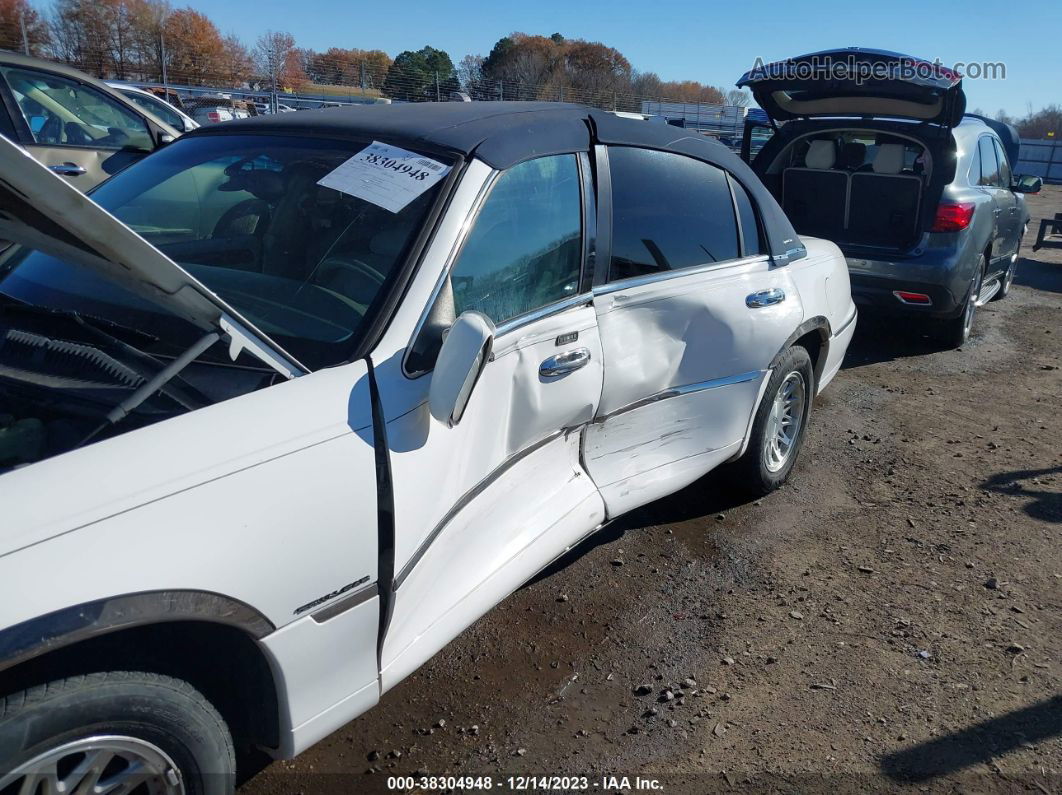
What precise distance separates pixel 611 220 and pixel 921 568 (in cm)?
201

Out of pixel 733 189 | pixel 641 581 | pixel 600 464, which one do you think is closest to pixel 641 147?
pixel 733 189

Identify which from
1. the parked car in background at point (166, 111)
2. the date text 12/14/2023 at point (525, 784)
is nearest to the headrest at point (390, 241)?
the date text 12/14/2023 at point (525, 784)

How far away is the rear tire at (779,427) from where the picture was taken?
3754mm

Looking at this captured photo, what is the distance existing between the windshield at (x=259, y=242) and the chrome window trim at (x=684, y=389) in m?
1.02

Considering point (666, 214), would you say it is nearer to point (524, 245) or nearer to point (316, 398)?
point (524, 245)

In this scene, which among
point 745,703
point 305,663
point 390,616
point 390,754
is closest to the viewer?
point 305,663

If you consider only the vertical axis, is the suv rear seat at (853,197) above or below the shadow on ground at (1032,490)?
above

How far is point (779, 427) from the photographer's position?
408cm

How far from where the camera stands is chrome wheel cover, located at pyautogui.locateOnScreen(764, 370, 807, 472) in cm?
391

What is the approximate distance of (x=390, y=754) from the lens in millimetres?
2436

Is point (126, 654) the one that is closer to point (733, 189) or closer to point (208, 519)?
point (208, 519)

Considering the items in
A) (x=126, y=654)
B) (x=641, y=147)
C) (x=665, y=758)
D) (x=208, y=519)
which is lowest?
(x=665, y=758)

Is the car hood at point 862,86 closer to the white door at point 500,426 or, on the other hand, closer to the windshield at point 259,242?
the white door at point 500,426

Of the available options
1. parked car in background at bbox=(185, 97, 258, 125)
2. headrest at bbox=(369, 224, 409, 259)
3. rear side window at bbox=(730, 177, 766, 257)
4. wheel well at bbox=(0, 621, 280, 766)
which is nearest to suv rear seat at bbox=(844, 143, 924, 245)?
rear side window at bbox=(730, 177, 766, 257)
